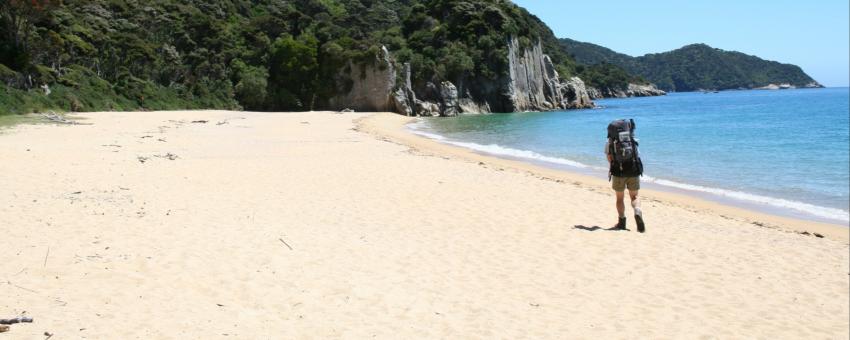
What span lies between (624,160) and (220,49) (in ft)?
197

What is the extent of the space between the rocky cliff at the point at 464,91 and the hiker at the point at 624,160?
174ft

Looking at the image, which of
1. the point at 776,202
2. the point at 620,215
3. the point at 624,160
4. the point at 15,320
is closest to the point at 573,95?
the point at 776,202

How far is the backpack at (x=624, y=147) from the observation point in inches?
332

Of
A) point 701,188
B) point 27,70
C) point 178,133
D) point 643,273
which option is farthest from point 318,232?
point 27,70

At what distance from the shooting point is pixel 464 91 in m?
73.3

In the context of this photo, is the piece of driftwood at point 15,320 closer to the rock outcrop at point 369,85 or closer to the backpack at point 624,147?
the backpack at point 624,147

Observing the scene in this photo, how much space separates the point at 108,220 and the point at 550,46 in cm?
13204

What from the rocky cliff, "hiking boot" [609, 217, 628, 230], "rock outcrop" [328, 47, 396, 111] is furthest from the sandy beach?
the rocky cliff

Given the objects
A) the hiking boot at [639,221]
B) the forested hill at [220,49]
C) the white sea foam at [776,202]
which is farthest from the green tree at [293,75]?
the hiking boot at [639,221]

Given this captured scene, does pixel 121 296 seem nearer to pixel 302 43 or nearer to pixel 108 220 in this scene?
pixel 108 220

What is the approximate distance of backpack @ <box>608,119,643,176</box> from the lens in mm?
8430

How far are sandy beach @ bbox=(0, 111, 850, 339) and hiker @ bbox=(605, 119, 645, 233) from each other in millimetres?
465

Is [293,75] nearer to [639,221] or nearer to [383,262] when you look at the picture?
[639,221]

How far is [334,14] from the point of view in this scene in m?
87.6
